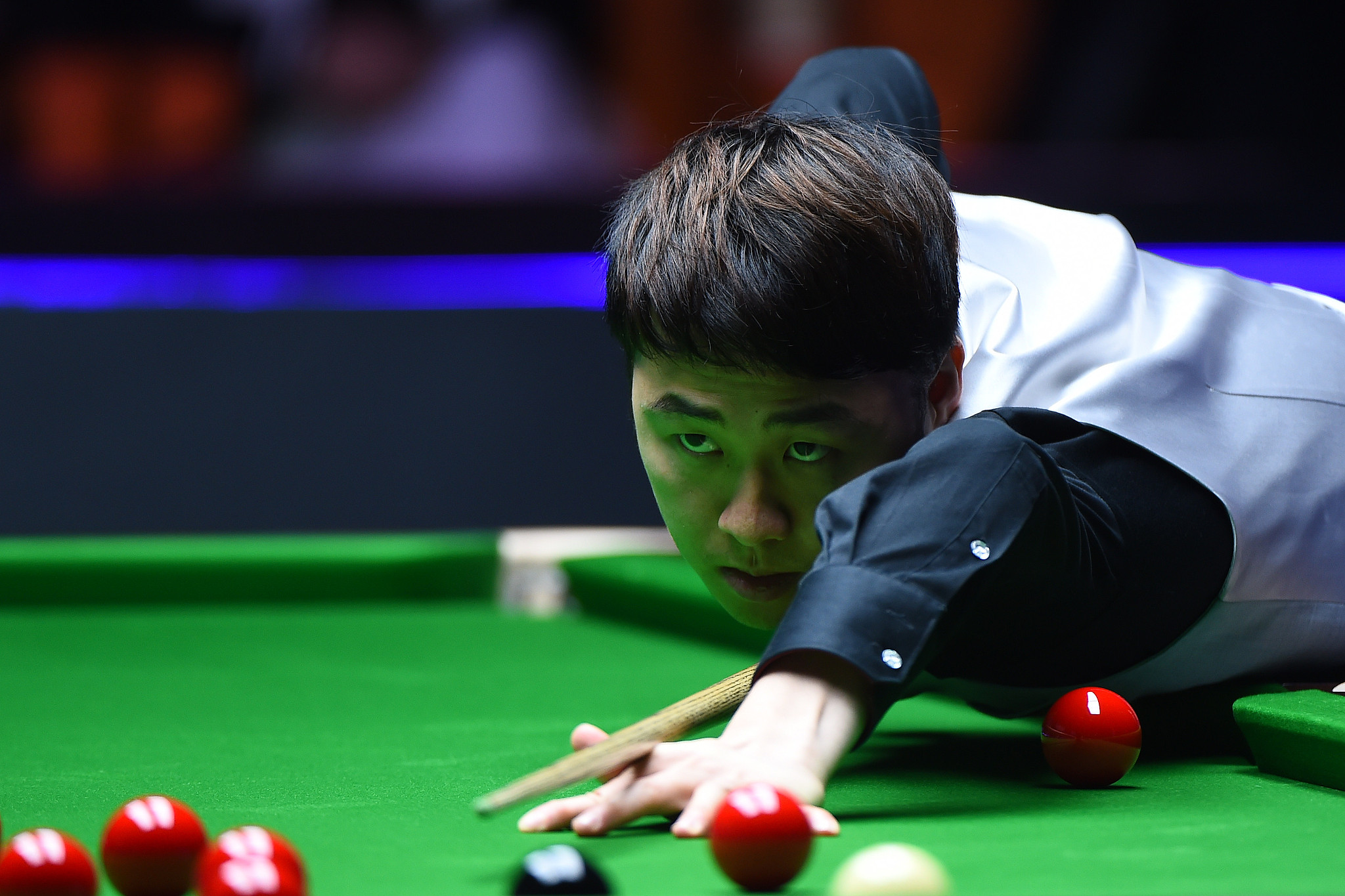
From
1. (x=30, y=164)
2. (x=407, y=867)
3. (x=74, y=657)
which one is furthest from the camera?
Answer: (x=30, y=164)

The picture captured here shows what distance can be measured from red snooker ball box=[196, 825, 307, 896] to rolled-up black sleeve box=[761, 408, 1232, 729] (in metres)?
0.55

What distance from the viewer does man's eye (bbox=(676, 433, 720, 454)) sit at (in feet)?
6.07

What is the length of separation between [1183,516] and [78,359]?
4.85m

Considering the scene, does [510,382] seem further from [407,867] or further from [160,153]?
[407,867]

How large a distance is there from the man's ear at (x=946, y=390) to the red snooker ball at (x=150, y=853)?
41.6 inches

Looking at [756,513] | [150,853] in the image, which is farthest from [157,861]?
[756,513]

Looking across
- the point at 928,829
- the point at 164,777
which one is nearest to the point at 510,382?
the point at 164,777

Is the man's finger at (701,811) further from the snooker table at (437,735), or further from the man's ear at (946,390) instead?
the man's ear at (946,390)

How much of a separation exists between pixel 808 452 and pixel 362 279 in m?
4.71

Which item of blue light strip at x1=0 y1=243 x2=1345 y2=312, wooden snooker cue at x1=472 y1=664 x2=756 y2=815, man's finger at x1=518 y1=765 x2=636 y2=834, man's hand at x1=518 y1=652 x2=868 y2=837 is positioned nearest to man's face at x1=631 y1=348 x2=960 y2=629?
wooden snooker cue at x1=472 y1=664 x2=756 y2=815

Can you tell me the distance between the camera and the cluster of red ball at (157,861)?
1138 millimetres

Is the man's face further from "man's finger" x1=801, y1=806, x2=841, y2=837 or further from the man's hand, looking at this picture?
"man's finger" x1=801, y1=806, x2=841, y2=837

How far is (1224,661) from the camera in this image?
2.14m

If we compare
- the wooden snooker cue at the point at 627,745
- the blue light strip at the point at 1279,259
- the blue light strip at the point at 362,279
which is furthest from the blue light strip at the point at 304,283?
the wooden snooker cue at the point at 627,745
